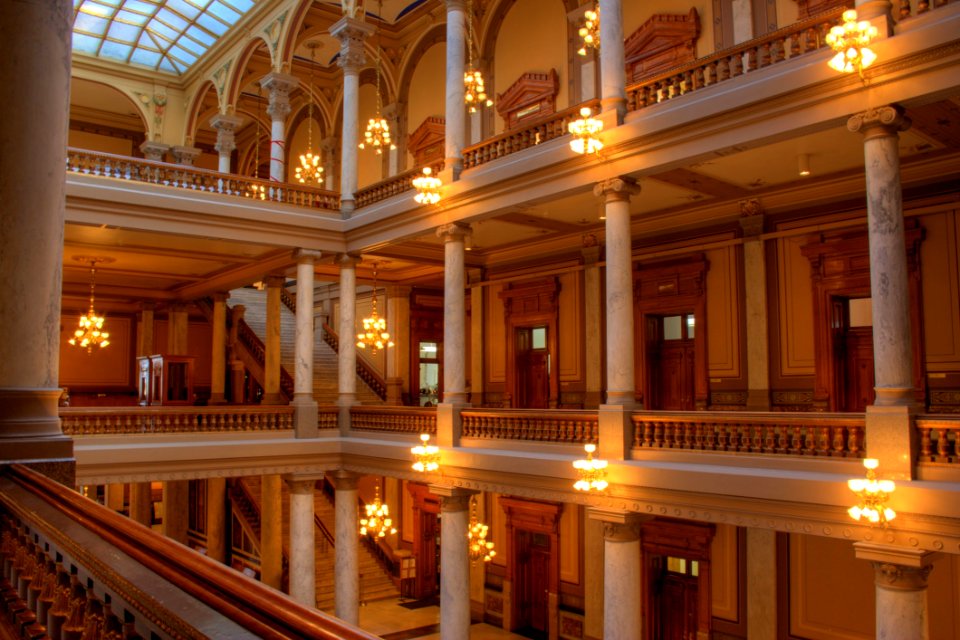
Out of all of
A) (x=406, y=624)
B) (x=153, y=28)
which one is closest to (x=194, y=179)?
(x=153, y=28)

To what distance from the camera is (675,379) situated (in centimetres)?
1460

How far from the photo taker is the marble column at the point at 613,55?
1075cm

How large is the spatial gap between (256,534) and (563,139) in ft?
42.7

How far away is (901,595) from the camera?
759cm

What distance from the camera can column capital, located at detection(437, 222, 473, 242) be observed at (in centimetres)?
1360

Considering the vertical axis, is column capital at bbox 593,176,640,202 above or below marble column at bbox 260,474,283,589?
above

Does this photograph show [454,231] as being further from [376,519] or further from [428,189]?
[376,519]

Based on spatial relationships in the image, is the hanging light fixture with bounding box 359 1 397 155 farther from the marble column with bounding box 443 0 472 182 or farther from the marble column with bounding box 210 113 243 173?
the marble column with bounding box 210 113 243 173

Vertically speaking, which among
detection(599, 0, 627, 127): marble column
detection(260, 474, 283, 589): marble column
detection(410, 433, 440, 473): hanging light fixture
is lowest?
detection(260, 474, 283, 589): marble column

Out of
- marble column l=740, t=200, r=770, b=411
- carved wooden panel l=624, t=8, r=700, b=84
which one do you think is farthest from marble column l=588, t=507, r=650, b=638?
carved wooden panel l=624, t=8, r=700, b=84

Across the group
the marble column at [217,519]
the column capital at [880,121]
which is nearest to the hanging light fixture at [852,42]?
the column capital at [880,121]

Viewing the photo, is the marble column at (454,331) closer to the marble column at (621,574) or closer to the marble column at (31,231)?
the marble column at (621,574)

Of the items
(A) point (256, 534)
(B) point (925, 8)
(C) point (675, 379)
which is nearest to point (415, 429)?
(C) point (675, 379)

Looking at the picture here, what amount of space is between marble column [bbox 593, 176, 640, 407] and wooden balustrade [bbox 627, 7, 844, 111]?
3.94 ft
